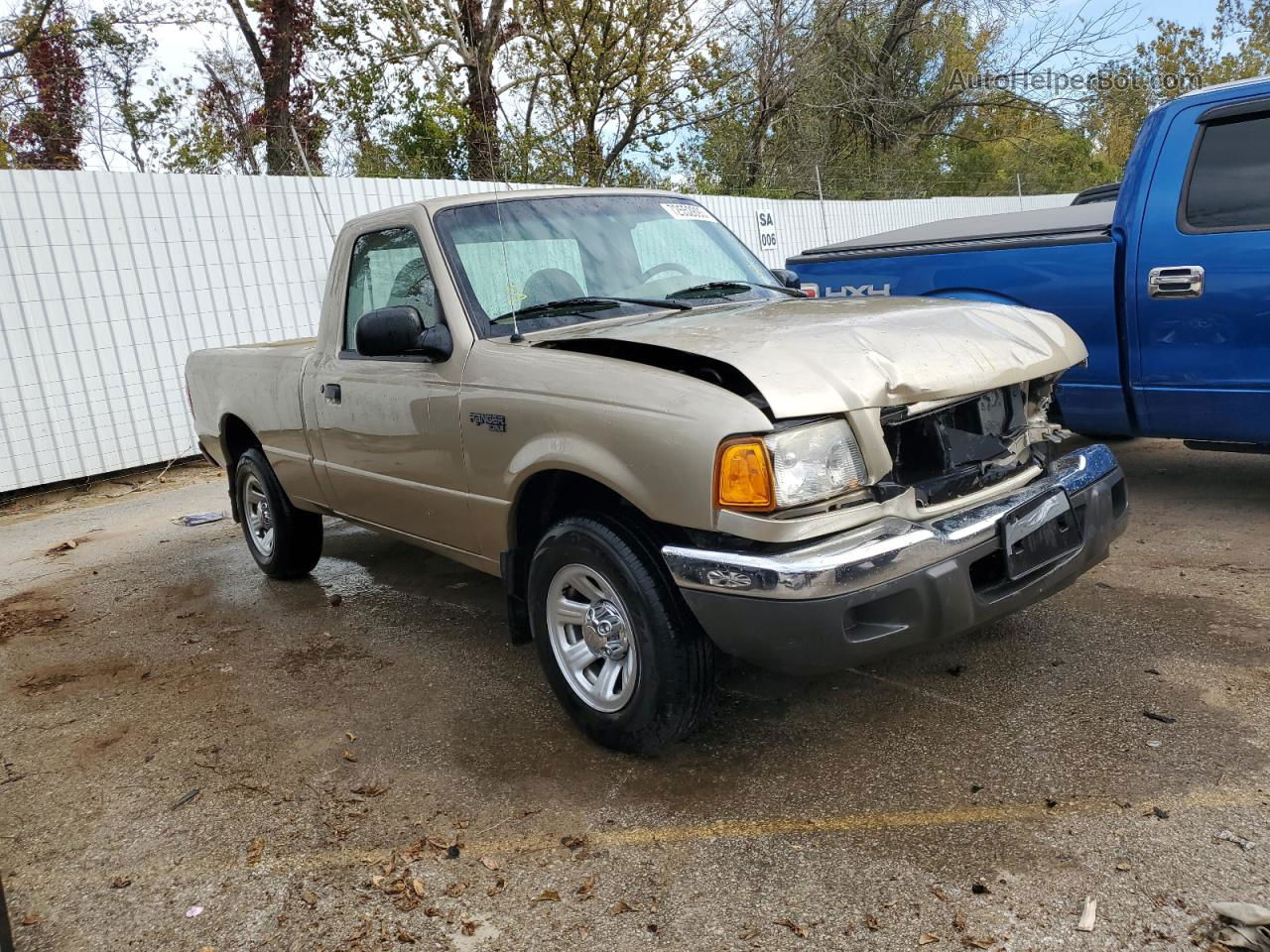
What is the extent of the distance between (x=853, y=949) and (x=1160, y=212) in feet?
13.8

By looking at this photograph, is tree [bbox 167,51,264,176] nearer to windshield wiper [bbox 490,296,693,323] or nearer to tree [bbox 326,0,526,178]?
tree [bbox 326,0,526,178]

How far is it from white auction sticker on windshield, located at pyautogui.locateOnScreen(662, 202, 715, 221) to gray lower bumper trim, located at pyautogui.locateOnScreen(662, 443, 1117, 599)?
215 centimetres

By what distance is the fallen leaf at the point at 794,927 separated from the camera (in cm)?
239

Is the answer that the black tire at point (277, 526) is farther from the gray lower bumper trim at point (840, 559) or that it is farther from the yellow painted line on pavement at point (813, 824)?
the gray lower bumper trim at point (840, 559)

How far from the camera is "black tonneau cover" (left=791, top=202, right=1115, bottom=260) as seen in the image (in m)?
5.55

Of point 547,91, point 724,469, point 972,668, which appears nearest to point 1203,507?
point 972,668

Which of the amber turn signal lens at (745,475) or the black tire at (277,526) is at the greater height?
the amber turn signal lens at (745,475)

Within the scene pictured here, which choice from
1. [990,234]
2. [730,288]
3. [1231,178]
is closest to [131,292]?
[730,288]

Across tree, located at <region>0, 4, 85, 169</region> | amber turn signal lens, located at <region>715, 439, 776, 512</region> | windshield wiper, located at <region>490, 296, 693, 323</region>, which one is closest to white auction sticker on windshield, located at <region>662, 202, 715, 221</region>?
windshield wiper, located at <region>490, 296, 693, 323</region>

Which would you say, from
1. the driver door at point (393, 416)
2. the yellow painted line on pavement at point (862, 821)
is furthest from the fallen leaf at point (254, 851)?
the driver door at point (393, 416)

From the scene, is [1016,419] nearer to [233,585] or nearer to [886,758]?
[886,758]

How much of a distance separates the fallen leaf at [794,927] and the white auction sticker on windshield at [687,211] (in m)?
3.07

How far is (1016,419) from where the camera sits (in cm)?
337

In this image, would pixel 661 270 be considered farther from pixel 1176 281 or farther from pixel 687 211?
pixel 1176 281
